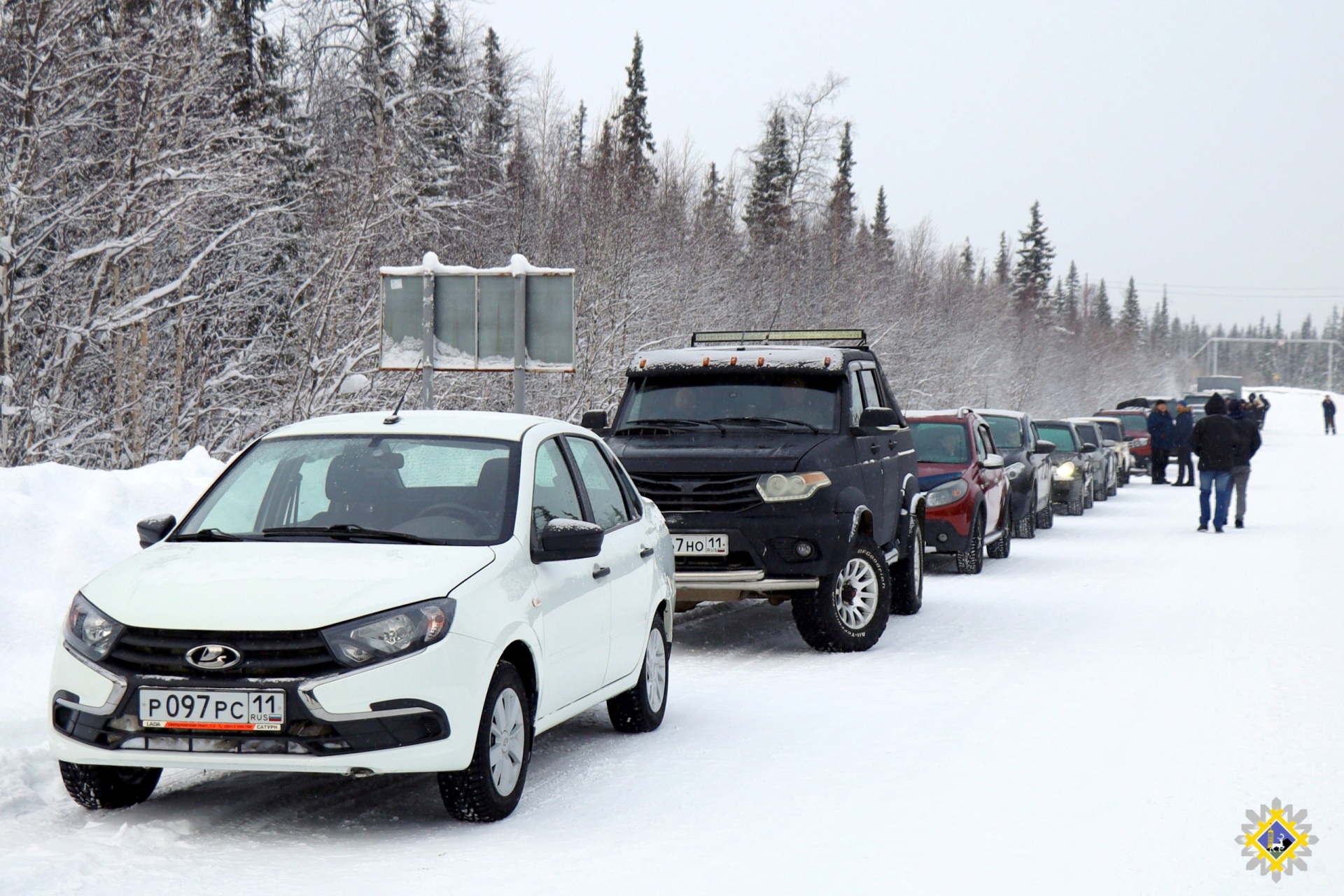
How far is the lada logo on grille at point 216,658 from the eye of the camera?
5055mm

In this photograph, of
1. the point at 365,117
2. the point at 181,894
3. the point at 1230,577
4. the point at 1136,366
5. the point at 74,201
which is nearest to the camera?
the point at 181,894

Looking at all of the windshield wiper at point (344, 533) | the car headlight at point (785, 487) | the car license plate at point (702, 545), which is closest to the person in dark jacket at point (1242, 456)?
the car headlight at point (785, 487)

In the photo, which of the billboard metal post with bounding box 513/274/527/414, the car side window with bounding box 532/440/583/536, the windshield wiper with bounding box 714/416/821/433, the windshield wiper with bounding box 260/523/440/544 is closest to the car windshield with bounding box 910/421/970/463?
the billboard metal post with bounding box 513/274/527/414

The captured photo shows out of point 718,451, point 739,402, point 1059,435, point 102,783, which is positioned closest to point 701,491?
point 718,451

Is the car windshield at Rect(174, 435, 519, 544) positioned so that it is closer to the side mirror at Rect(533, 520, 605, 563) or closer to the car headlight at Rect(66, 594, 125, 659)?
the side mirror at Rect(533, 520, 605, 563)

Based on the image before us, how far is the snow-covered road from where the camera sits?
16.2ft

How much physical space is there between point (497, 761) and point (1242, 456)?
1912cm

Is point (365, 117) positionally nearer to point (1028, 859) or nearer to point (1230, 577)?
point (1230, 577)

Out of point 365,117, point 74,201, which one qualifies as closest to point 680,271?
point 365,117

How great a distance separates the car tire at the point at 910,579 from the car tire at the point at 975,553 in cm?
309

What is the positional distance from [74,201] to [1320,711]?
14.7m

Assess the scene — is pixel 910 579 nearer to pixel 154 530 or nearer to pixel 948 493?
pixel 948 493

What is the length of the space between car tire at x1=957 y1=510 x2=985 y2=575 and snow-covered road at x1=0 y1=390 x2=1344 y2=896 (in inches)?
145

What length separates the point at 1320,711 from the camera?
7996 millimetres
